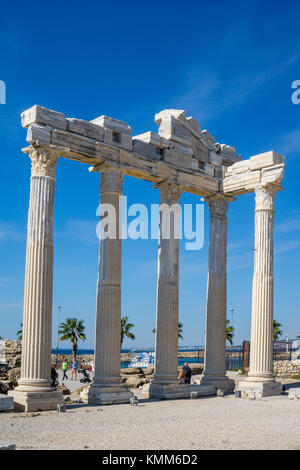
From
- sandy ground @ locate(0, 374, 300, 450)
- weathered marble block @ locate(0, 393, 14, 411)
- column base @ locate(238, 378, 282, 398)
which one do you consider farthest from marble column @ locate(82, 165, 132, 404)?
column base @ locate(238, 378, 282, 398)

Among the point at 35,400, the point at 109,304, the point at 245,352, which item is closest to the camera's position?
the point at 35,400

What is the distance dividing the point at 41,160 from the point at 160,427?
35.1 ft

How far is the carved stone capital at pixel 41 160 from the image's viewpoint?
22219mm

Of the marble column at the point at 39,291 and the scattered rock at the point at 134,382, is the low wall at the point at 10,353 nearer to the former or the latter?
the scattered rock at the point at 134,382

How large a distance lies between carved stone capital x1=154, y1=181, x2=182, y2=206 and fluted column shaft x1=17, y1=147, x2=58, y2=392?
6345 mm

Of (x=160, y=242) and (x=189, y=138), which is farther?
(x=189, y=138)

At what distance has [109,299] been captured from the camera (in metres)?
24.1

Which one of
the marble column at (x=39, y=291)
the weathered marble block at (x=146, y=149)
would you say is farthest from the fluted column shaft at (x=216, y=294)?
the marble column at (x=39, y=291)

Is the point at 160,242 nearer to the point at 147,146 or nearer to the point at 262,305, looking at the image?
the point at 147,146

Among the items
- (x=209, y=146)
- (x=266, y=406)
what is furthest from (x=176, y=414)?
(x=209, y=146)

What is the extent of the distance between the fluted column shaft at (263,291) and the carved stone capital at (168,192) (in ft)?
13.2

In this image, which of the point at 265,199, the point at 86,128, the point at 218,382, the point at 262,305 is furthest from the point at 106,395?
the point at 265,199

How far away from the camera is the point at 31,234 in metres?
21.9
